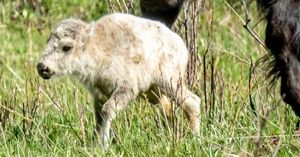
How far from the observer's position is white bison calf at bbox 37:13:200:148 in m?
5.61

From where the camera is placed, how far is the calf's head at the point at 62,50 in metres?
5.61

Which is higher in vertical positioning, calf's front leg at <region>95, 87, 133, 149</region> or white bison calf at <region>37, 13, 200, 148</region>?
white bison calf at <region>37, 13, 200, 148</region>

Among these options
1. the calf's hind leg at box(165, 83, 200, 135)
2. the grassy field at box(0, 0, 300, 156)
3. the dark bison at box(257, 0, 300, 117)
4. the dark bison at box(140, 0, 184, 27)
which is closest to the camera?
the dark bison at box(257, 0, 300, 117)

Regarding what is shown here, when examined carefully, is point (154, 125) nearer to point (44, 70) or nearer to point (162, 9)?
point (162, 9)

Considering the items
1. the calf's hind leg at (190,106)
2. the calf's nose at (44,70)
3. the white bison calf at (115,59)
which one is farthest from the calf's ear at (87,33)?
the calf's hind leg at (190,106)

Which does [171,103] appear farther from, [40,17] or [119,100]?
[40,17]

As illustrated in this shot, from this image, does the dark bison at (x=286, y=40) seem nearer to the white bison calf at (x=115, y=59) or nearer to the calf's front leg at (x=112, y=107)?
the white bison calf at (x=115, y=59)

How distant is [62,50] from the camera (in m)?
5.63

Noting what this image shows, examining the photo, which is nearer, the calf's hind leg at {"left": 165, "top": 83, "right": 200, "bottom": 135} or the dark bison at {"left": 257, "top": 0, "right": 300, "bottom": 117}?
the dark bison at {"left": 257, "top": 0, "right": 300, "bottom": 117}

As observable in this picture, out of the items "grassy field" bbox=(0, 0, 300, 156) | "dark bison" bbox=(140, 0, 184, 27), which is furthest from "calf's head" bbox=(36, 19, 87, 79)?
"dark bison" bbox=(140, 0, 184, 27)

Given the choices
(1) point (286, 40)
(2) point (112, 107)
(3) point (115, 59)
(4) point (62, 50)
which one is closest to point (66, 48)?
(4) point (62, 50)

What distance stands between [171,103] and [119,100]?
0.96 ft

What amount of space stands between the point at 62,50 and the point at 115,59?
0.89ft

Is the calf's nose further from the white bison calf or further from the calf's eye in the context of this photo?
the calf's eye
